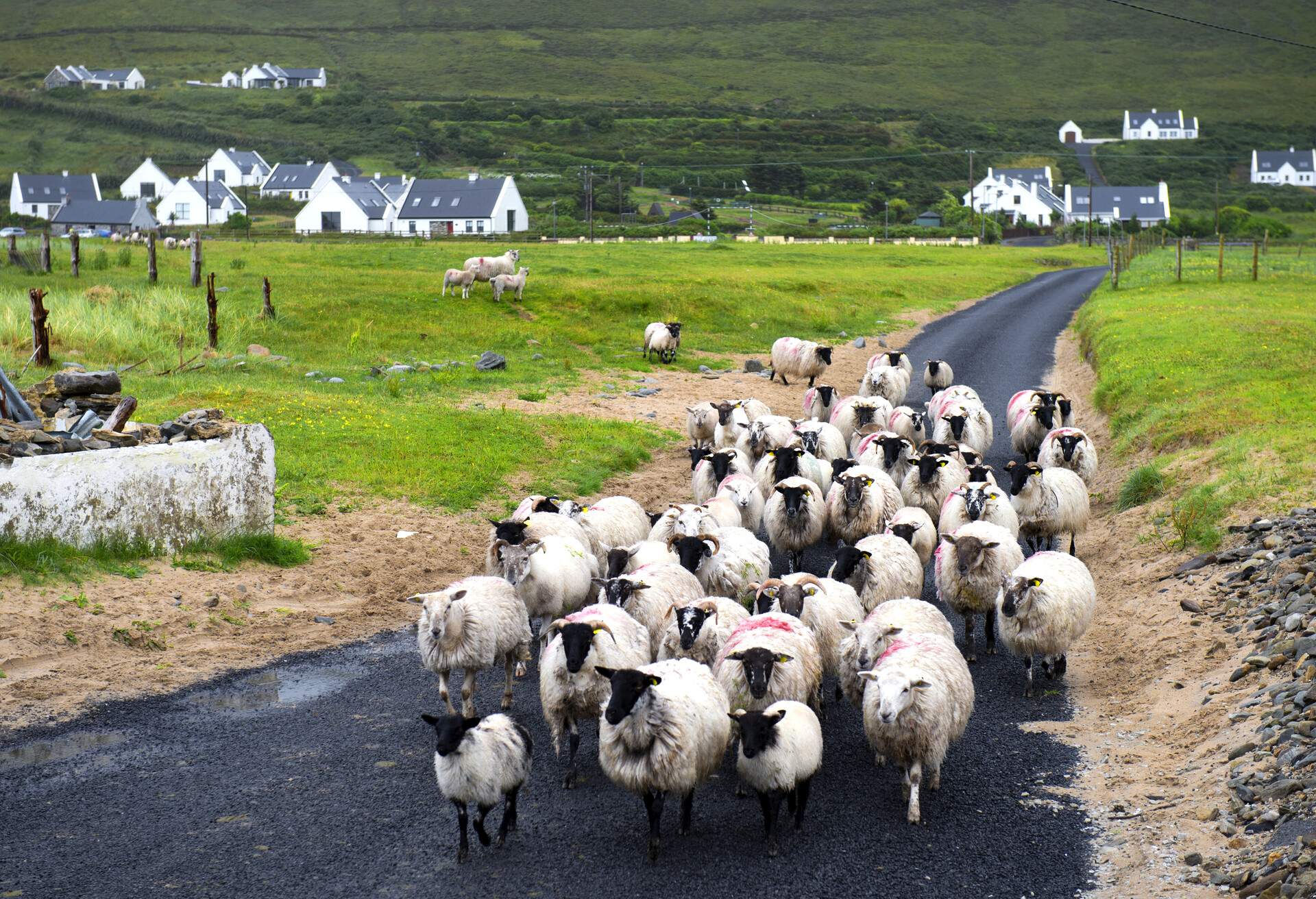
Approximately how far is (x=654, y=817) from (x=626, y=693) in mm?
908

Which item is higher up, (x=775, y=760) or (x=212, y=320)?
(x=212, y=320)

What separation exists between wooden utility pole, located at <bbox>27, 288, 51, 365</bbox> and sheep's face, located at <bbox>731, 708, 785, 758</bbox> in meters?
19.0

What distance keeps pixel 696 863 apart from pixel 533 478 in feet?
37.5

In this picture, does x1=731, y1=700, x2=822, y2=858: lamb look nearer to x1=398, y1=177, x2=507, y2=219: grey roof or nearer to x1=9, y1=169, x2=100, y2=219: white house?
x1=398, y1=177, x2=507, y2=219: grey roof

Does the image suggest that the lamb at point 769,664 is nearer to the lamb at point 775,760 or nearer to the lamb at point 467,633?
the lamb at point 775,760

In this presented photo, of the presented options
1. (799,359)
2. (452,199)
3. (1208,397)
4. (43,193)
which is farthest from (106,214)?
(1208,397)

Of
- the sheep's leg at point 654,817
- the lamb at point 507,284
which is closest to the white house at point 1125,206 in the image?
the lamb at point 507,284

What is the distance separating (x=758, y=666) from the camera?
941 centimetres

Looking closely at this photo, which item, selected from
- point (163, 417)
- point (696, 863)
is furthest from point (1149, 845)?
point (163, 417)

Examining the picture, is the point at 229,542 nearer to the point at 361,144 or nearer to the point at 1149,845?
the point at 1149,845

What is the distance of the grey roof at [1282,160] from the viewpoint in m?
172

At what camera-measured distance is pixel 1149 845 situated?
8.16m

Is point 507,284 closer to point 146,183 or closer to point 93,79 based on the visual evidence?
point 146,183

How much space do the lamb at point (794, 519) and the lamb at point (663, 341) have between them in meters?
17.6
